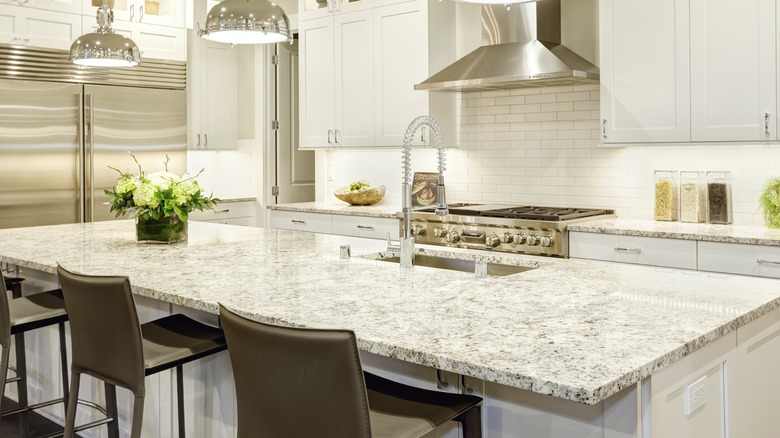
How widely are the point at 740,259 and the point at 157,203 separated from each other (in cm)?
289

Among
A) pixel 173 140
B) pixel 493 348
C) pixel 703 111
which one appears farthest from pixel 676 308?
pixel 173 140

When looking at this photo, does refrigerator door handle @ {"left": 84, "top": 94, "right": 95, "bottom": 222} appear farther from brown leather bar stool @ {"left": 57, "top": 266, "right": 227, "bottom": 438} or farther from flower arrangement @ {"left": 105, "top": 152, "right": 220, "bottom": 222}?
brown leather bar stool @ {"left": 57, "top": 266, "right": 227, "bottom": 438}

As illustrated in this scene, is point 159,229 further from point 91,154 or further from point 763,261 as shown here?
point 763,261

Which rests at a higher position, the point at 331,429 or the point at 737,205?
the point at 737,205

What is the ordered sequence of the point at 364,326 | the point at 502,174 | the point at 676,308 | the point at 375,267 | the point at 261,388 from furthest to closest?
the point at 502,174, the point at 375,267, the point at 676,308, the point at 364,326, the point at 261,388

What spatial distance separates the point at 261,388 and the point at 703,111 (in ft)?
10.6

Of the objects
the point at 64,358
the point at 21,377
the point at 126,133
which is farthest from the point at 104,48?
the point at 126,133

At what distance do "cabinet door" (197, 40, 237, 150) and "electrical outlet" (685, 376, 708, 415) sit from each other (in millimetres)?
5551

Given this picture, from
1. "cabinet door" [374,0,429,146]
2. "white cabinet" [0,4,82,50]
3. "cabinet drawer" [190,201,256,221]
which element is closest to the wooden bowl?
"cabinet door" [374,0,429,146]

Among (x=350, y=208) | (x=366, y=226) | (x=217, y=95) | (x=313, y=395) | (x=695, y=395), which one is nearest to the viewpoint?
(x=313, y=395)

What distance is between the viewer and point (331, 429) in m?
1.47

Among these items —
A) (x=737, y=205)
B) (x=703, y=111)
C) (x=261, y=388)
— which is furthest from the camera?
(x=737, y=205)

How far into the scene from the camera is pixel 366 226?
5234 millimetres

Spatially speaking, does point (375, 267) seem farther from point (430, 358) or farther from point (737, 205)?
point (737, 205)
